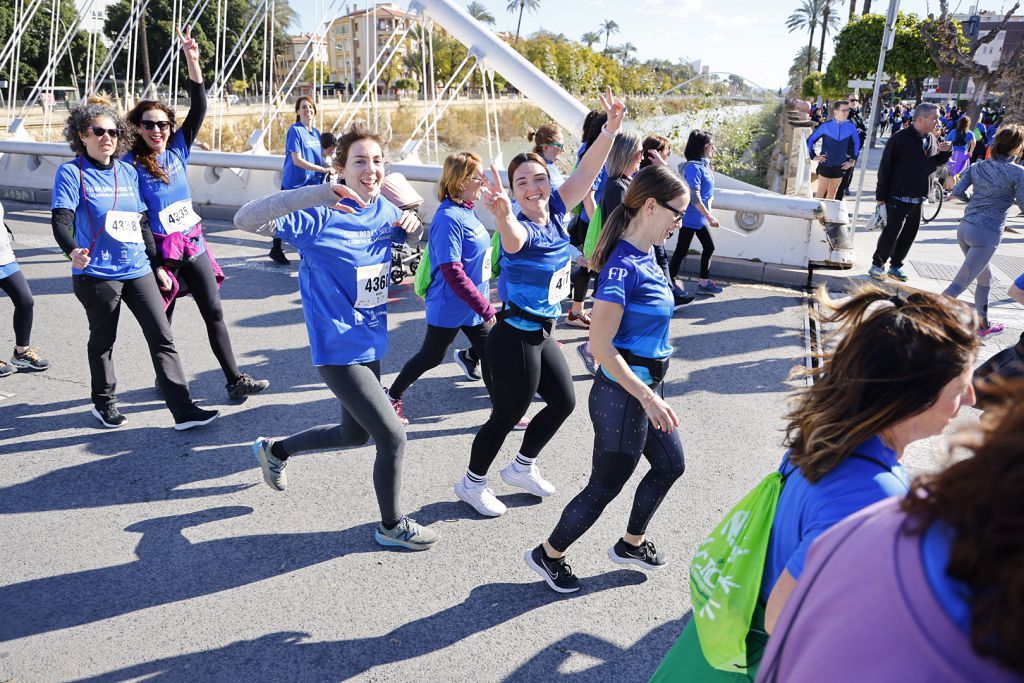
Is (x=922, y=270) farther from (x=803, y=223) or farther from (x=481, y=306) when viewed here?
(x=481, y=306)

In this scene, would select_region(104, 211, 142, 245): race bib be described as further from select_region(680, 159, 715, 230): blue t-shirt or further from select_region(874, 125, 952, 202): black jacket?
select_region(874, 125, 952, 202): black jacket

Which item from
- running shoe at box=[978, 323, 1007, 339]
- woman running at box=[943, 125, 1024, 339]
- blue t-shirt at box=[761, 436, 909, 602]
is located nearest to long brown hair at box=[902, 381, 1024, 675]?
blue t-shirt at box=[761, 436, 909, 602]

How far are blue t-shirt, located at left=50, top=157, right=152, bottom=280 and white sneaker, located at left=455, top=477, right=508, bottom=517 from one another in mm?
2491

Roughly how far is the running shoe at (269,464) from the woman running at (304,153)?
465 centimetres

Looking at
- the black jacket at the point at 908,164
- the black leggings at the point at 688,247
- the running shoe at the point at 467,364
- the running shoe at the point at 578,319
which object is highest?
the black jacket at the point at 908,164

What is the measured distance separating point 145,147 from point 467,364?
8.52 ft

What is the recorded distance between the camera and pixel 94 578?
335 centimetres

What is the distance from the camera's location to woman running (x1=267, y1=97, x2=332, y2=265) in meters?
8.19

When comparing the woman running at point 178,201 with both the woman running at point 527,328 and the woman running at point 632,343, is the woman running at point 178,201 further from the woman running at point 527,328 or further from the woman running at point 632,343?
the woman running at point 632,343

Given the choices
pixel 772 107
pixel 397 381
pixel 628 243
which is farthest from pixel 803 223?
pixel 772 107

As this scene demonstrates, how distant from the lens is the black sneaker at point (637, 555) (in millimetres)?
3346

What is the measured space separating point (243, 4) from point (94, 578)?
2457 inches

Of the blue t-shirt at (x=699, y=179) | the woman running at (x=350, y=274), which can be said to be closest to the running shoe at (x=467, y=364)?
the woman running at (x=350, y=274)

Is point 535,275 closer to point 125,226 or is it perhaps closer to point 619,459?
point 619,459
